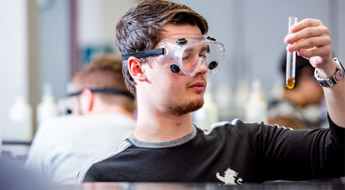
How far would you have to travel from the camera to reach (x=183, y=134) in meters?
1.43

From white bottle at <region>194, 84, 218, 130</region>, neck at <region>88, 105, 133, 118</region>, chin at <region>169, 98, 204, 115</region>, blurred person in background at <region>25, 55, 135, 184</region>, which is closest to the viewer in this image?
chin at <region>169, 98, 204, 115</region>

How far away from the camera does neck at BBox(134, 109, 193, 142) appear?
1431 millimetres

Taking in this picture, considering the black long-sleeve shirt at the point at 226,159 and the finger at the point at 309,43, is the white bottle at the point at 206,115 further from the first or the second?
the finger at the point at 309,43

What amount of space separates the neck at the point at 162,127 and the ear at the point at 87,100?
1.11 metres

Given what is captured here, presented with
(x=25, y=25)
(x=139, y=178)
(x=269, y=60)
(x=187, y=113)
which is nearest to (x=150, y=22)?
(x=187, y=113)

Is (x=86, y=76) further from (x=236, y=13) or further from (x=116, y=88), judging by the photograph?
(x=236, y=13)

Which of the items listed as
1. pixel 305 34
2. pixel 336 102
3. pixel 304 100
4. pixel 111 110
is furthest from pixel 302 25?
pixel 304 100

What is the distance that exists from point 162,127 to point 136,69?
190mm

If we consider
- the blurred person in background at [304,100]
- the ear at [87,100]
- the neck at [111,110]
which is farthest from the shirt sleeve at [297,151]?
the blurred person in background at [304,100]

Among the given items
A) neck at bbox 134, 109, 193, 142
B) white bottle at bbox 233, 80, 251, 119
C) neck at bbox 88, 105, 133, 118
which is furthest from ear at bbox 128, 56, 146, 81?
white bottle at bbox 233, 80, 251, 119

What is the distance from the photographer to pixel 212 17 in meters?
5.51

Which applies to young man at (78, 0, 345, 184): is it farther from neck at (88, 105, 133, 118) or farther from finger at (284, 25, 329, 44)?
neck at (88, 105, 133, 118)

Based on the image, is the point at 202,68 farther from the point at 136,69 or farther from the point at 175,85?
the point at 136,69

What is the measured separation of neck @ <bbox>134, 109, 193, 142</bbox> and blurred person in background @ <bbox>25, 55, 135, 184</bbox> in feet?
2.24
